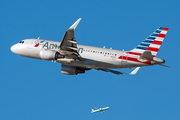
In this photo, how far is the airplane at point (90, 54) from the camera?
141 ft

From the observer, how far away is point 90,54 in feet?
156

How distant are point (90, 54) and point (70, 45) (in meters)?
5.71

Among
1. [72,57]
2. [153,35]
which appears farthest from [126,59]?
[72,57]

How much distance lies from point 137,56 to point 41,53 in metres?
14.9

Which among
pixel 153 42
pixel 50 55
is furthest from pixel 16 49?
pixel 153 42

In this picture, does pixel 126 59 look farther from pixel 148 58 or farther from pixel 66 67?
pixel 66 67

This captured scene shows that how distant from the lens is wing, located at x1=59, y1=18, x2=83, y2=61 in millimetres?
39688

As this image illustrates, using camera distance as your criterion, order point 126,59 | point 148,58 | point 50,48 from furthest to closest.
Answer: point 50,48 < point 126,59 < point 148,58

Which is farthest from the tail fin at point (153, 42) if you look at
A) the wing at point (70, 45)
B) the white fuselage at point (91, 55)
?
the wing at point (70, 45)

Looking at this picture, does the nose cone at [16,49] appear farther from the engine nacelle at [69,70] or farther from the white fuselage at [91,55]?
the engine nacelle at [69,70]

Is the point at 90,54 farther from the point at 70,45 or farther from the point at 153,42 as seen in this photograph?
the point at 153,42

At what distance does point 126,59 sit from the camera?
45.5m

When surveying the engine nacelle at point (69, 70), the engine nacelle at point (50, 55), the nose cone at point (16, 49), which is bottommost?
the engine nacelle at point (69, 70)

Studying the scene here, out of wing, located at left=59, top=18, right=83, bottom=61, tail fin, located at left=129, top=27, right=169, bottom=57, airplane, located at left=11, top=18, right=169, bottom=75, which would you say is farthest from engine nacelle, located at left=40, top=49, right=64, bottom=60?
tail fin, located at left=129, top=27, right=169, bottom=57
